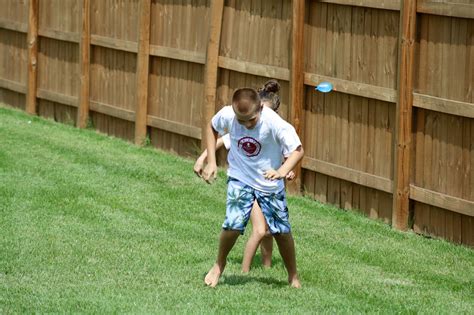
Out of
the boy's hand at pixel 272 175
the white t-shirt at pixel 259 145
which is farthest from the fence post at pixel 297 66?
the boy's hand at pixel 272 175

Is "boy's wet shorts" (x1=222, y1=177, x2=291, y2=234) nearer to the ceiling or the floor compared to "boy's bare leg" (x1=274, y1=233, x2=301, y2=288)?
nearer to the ceiling

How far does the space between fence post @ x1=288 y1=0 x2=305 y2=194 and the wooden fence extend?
12 millimetres

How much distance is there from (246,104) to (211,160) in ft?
1.79

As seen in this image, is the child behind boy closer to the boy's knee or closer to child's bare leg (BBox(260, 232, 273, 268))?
the boy's knee

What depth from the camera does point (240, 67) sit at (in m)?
12.3

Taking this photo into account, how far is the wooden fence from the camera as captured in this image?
969cm

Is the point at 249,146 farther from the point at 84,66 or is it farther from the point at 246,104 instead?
the point at 84,66

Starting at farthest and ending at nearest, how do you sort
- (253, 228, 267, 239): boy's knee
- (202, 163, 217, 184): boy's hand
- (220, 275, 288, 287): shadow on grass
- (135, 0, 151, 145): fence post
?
(135, 0, 151, 145): fence post → (253, 228, 267, 239): boy's knee → (220, 275, 288, 287): shadow on grass → (202, 163, 217, 184): boy's hand

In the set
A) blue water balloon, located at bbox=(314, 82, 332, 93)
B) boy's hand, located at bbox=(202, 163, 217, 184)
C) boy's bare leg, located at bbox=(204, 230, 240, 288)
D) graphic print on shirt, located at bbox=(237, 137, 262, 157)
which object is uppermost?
blue water balloon, located at bbox=(314, 82, 332, 93)

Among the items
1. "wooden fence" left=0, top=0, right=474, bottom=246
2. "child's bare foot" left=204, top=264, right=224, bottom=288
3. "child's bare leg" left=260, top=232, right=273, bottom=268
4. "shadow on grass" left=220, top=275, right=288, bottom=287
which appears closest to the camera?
"child's bare foot" left=204, top=264, right=224, bottom=288

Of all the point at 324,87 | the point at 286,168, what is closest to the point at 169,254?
the point at 286,168

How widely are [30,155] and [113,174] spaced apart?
4.39 ft

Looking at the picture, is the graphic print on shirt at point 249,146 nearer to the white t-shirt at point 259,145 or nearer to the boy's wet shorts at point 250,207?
the white t-shirt at point 259,145

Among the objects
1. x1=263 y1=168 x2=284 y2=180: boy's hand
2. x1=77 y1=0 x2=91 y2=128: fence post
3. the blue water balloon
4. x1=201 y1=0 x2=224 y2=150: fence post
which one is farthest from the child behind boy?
x1=77 y1=0 x2=91 y2=128: fence post
